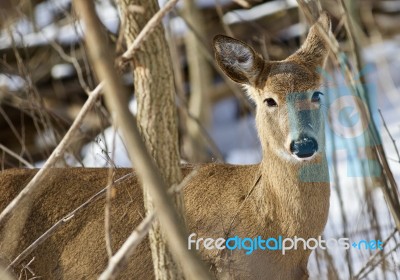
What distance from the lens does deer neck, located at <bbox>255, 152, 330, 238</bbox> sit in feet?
14.6

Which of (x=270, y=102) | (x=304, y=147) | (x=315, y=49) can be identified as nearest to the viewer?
(x=304, y=147)

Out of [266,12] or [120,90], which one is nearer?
[120,90]

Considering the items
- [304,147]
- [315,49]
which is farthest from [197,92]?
[304,147]

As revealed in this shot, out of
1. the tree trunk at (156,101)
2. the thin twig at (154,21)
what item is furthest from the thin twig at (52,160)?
the tree trunk at (156,101)

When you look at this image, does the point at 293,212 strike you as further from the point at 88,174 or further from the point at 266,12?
the point at 266,12

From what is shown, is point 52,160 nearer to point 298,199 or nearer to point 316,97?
point 298,199

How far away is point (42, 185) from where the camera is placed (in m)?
5.02

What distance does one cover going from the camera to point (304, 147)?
429 centimetres

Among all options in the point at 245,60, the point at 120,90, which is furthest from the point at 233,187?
the point at 120,90

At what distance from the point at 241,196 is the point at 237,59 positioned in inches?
30.1

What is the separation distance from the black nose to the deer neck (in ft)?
0.59

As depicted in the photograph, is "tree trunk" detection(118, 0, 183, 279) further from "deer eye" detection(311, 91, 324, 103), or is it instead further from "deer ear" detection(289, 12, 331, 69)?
"deer ear" detection(289, 12, 331, 69)

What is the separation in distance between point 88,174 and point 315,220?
4.67 ft

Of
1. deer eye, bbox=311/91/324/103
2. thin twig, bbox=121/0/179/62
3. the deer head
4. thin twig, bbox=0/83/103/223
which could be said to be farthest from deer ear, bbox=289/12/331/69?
thin twig, bbox=0/83/103/223
